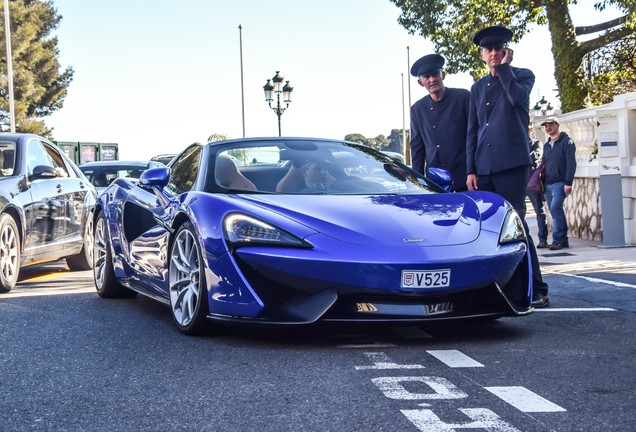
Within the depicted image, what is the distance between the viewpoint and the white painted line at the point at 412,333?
19.3ft

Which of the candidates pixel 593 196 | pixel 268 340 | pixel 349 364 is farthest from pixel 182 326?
pixel 593 196

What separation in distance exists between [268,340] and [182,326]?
604 millimetres

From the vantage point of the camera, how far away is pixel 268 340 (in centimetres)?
580

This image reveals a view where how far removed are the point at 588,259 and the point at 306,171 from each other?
5.82m

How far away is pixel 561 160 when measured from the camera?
1361cm

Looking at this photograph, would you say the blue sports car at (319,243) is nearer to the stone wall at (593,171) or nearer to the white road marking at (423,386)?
the white road marking at (423,386)

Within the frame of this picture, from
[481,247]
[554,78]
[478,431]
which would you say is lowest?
[478,431]

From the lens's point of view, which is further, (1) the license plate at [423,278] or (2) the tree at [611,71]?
(2) the tree at [611,71]

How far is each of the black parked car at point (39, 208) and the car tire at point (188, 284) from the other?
3183mm

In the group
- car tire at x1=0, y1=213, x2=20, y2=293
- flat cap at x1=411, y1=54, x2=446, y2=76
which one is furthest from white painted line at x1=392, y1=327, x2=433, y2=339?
car tire at x1=0, y1=213, x2=20, y2=293

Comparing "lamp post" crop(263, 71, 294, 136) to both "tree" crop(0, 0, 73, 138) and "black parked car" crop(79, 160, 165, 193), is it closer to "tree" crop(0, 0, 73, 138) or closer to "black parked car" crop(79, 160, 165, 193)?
"black parked car" crop(79, 160, 165, 193)

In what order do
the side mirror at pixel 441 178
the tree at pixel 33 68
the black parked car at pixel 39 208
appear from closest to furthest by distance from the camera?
1. the side mirror at pixel 441 178
2. the black parked car at pixel 39 208
3. the tree at pixel 33 68

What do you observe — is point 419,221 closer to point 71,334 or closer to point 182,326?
point 182,326

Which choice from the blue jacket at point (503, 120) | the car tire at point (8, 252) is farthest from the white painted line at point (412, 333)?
the car tire at point (8, 252)
